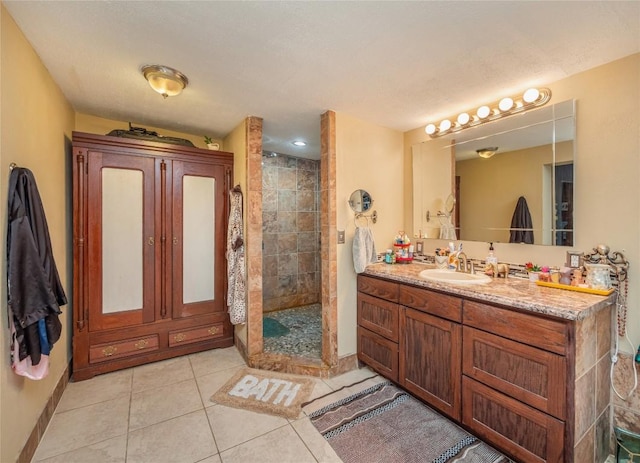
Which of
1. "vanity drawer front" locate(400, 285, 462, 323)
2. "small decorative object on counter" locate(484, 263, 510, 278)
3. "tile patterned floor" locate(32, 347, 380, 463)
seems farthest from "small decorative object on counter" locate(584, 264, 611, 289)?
"tile patterned floor" locate(32, 347, 380, 463)

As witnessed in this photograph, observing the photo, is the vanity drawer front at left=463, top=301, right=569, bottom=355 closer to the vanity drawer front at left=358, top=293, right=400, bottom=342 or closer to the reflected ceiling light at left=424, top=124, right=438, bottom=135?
the vanity drawer front at left=358, top=293, right=400, bottom=342

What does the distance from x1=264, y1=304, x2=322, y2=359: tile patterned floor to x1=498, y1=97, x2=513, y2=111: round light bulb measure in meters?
2.53

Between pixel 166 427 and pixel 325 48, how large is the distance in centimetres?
248

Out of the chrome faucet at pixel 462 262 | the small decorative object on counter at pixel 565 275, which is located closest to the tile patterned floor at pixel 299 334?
the chrome faucet at pixel 462 262

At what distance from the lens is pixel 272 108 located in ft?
7.86

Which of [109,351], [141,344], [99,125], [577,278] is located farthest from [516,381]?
[99,125]

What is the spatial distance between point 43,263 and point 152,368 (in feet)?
4.95

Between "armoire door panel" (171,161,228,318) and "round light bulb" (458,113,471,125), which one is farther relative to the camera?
"armoire door panel" (171,161,228,318)

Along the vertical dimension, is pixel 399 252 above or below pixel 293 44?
below

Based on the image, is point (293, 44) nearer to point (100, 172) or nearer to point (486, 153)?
point (486, 153)

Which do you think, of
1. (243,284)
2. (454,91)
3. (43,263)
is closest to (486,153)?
(454,91)

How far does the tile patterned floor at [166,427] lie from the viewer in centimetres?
161

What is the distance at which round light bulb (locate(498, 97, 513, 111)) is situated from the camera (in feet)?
6.70

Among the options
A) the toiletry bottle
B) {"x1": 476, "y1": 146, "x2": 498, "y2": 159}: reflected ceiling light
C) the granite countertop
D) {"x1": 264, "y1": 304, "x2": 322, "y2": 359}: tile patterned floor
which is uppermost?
{"x1": 476, "y1": 146, "x2": 498, "y2": 159}: reflected ceiling light
